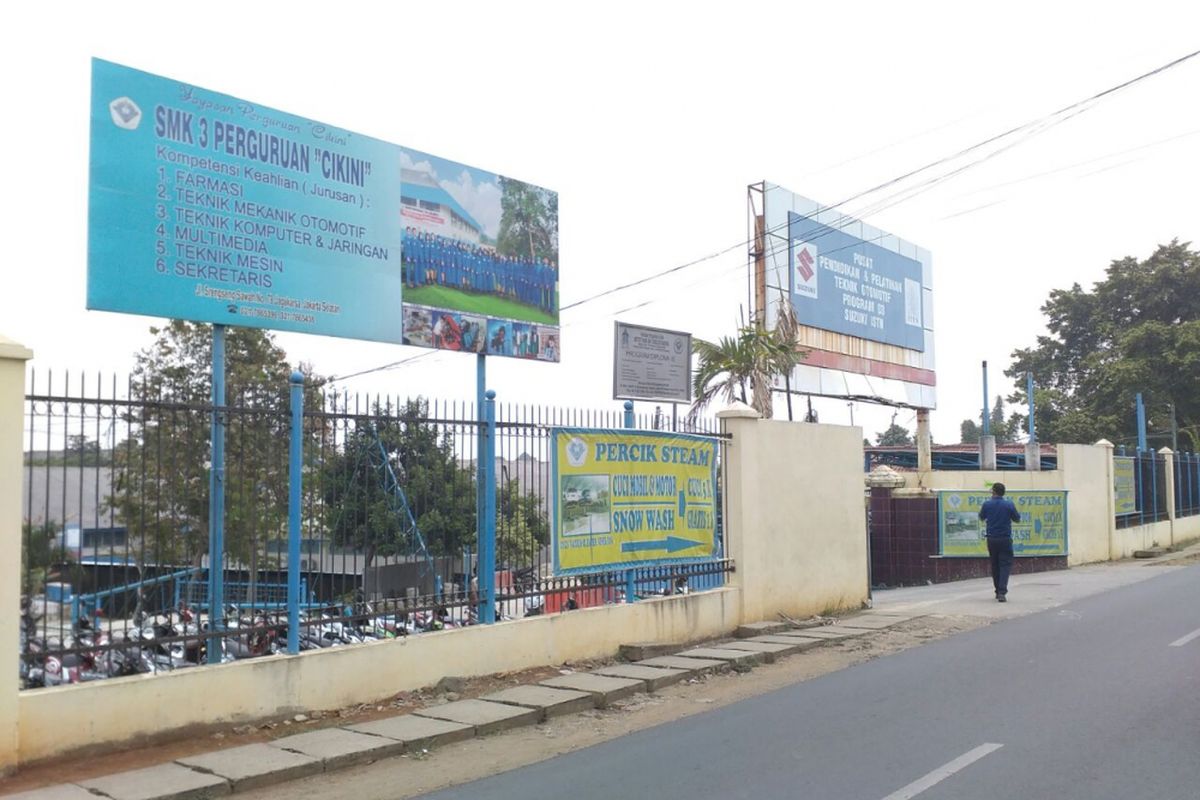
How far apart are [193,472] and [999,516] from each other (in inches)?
461

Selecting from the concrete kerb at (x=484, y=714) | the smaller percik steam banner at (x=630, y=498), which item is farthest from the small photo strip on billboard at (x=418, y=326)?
the concrete kerb at (x=484, y=714)

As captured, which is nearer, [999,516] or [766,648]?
[766,648]

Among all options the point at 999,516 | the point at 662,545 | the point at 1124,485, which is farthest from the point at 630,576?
the point at 1124,485

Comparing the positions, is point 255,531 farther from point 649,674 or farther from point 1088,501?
point 1088,501

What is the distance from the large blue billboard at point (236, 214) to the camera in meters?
8.14

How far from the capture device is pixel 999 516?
1485 centimetres

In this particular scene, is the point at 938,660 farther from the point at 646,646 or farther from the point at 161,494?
the point at 161,494

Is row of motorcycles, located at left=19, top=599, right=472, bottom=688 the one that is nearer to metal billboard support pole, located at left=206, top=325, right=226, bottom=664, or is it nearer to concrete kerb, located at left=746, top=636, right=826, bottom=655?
metal billboard support pole, located at left=206, top=325, right=226, bottom=664

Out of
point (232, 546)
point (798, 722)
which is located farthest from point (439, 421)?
point (798, 722)

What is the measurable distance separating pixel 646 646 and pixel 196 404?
209 inches

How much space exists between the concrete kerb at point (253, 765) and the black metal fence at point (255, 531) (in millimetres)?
953

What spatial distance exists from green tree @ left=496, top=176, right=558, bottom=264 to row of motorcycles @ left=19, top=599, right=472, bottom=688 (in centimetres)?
490

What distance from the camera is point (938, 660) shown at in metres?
10.0

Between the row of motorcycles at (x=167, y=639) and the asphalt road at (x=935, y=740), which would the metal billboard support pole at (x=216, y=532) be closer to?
the row of motorcycles at (x=167, y=639)
